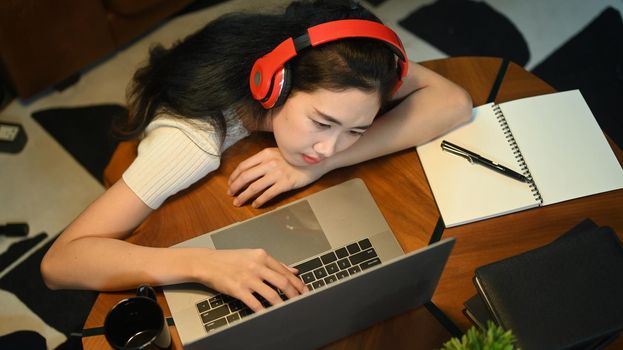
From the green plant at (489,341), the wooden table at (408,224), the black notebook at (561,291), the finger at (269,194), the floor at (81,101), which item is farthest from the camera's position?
the floor at (81,101)

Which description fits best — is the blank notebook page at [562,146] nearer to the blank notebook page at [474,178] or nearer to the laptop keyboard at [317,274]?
the blank notebook page at [474,178]

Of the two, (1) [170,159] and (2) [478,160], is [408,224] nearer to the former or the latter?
(2) [478,160]

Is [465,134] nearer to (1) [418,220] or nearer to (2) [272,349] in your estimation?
(1) [418,220]

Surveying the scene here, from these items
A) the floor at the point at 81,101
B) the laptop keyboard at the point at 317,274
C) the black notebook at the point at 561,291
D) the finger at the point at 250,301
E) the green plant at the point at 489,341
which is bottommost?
the green plant at the point at 489,341

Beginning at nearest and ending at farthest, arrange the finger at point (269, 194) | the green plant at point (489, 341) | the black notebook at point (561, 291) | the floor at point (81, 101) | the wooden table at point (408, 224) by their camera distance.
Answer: the green plant at point (489, 341) < the black notebook at point (561, 291) < the wooden table at point (408, 224) < the finger at point (269, 194) < the floor at point (81, 101)

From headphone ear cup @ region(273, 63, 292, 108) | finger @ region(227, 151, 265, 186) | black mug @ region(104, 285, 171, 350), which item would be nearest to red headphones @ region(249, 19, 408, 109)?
headphone ear cup @ region(273, 63, 292, 108)

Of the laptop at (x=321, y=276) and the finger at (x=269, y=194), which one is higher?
the finger at (x=269, y=194)

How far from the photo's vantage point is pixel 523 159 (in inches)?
47.0

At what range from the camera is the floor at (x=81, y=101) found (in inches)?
71.3

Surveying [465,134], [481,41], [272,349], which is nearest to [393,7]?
[481,41]

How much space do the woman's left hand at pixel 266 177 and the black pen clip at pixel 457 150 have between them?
24cm

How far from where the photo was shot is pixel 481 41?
7.13ft

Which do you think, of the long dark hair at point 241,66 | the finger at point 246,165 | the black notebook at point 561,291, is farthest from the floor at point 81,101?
the black notebook at point 561,291

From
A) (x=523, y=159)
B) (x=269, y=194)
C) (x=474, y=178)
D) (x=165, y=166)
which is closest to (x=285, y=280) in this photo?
(x=269, y=194)
